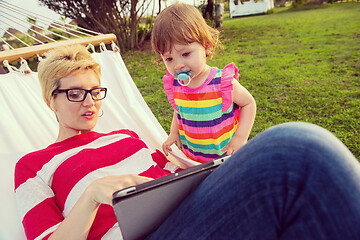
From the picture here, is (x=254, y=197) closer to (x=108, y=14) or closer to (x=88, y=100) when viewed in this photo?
(x=88, y=100)

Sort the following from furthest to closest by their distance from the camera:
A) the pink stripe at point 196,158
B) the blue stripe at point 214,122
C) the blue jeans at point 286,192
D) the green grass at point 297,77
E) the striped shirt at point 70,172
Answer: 1. the green grass at point 297,77
2. the pink stripe at point 196,158
3. the blue stripe at point 214,122
4. the striped shirt at point 70,172
5. the blue jeans at point 286,192

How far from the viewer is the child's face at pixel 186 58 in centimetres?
157

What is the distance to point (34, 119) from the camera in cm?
183

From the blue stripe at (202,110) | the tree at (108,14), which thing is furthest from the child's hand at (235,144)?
the tree at (108,14)

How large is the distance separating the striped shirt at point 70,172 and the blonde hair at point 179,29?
0.63 meters

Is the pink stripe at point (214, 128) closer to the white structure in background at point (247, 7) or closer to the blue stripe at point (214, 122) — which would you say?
the blue stripe at point (214, 122)

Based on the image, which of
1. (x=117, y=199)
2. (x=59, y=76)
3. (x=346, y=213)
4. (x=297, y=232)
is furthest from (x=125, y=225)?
(x=59, y=76)

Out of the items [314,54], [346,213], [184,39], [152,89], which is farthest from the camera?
[314,54]

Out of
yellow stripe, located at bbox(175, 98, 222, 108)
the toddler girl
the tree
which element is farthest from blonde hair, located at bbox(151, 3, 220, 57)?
the tree

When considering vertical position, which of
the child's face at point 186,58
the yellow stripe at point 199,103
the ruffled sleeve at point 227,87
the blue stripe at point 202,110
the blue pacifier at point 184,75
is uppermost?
the child's face at point 186,58

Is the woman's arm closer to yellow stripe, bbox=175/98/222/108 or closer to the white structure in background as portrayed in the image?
yellow stripe, bbox=175/98/222/108

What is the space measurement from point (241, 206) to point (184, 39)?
1082 mm

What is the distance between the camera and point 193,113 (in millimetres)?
1728

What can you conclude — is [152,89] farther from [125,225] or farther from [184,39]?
[125,225]
